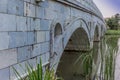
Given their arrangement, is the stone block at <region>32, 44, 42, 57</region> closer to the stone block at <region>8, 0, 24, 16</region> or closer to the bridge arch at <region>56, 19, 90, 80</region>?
the stone block at <region>8, 0, 24, 16</region>

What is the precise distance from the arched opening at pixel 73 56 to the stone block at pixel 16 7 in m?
6.15

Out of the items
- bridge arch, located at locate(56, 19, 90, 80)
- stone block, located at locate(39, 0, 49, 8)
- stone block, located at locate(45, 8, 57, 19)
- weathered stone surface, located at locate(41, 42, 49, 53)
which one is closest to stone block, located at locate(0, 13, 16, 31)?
stone block, located at locate(39, 0, 49, 8)

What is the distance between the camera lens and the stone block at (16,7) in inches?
133

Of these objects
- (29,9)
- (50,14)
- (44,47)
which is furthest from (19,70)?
(50,14)

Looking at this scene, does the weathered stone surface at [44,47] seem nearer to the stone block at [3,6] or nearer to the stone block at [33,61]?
the stone block at [33,61]

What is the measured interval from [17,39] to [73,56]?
25.4ft

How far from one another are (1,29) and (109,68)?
89.6 inches

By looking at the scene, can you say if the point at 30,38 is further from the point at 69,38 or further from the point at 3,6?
the point at 69,38

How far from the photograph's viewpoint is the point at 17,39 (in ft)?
11.7

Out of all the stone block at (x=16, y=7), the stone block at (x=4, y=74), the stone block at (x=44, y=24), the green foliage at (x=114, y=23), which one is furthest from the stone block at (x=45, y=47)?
the green foliage at (x=114, y=23)

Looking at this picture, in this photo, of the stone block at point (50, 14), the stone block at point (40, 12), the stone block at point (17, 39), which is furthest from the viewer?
the stone block at point (50, 14)

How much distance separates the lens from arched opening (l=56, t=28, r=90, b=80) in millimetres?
10258

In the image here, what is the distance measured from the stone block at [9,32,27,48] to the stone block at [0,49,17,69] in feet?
0.25

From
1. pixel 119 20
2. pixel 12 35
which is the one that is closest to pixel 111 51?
pixel 12 35
